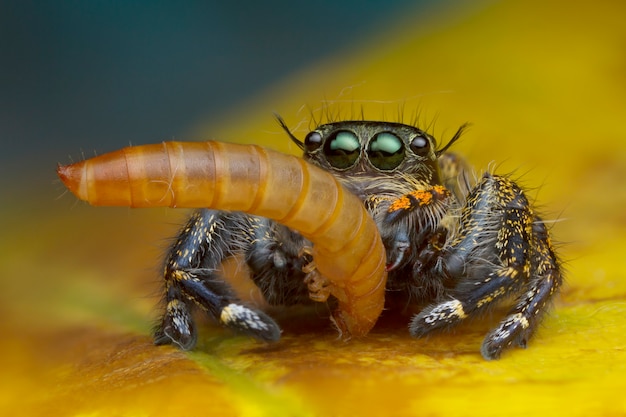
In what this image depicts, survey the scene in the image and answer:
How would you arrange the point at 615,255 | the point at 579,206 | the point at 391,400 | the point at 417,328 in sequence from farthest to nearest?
the point at 579,206 < the point at 615,255 < the point at 417,328 < the point at 391,400

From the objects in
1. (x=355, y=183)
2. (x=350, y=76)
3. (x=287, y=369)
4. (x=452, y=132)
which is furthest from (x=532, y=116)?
(x=287, y=369)

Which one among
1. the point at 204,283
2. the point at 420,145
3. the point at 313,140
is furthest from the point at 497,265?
the point at 204,283

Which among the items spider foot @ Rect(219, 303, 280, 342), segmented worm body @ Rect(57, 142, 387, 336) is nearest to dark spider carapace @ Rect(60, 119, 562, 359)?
spider foot @ Rect(219, 303, 280, 342)

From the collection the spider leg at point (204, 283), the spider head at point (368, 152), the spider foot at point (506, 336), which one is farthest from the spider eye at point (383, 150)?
the spider foot at point (506, 336)

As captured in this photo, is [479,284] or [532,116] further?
[532,116]

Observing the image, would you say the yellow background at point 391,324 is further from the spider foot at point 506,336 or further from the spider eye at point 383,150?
the spider eye at point 383,150

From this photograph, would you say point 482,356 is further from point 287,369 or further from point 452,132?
point 452,132

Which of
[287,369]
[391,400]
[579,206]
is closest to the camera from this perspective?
[391,400]

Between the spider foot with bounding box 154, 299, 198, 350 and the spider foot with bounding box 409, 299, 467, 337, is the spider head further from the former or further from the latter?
the spider foot with bounding box 154, 299, 198, 350

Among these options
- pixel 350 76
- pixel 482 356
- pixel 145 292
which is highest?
pixel 350 76
